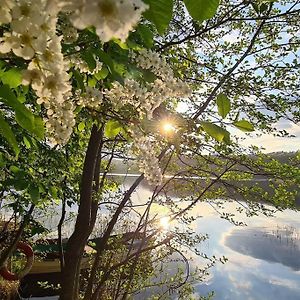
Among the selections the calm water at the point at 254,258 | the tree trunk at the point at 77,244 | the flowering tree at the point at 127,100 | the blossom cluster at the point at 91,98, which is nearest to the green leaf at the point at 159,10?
the flowering tree at the point at 127,100

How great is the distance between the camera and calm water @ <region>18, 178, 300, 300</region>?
9.14 meters

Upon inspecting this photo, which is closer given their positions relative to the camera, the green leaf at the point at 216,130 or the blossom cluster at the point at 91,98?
the green leaf at the point at 216,130

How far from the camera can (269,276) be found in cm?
1003

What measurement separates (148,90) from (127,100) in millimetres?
91

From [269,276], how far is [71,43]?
1008 centimetres

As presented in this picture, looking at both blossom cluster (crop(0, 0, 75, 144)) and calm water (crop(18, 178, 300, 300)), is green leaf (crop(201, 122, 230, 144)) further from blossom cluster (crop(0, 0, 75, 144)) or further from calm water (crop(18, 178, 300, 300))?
calm water (crop(18, 178, 300, 300))

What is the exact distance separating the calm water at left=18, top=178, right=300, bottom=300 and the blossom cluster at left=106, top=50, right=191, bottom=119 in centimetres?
579

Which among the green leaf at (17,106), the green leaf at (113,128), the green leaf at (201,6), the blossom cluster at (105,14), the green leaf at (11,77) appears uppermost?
the green leaf at (113,128)

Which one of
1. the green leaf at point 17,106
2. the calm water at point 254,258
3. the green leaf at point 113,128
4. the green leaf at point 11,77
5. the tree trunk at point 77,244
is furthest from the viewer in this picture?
the calm water at point 254,258

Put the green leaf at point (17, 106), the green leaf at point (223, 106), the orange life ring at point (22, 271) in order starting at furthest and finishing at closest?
the orange life ring at point (22, 271)
the green leaf at point (223, 106)
the green leaf at point (17, 106)

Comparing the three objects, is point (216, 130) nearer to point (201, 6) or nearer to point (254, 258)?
point (201, 6)

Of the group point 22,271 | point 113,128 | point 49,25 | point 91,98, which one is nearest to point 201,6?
point 49,25

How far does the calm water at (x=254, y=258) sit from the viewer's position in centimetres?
914

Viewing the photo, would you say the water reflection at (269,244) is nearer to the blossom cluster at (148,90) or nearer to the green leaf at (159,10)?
the blossom cluster at (148,90)
